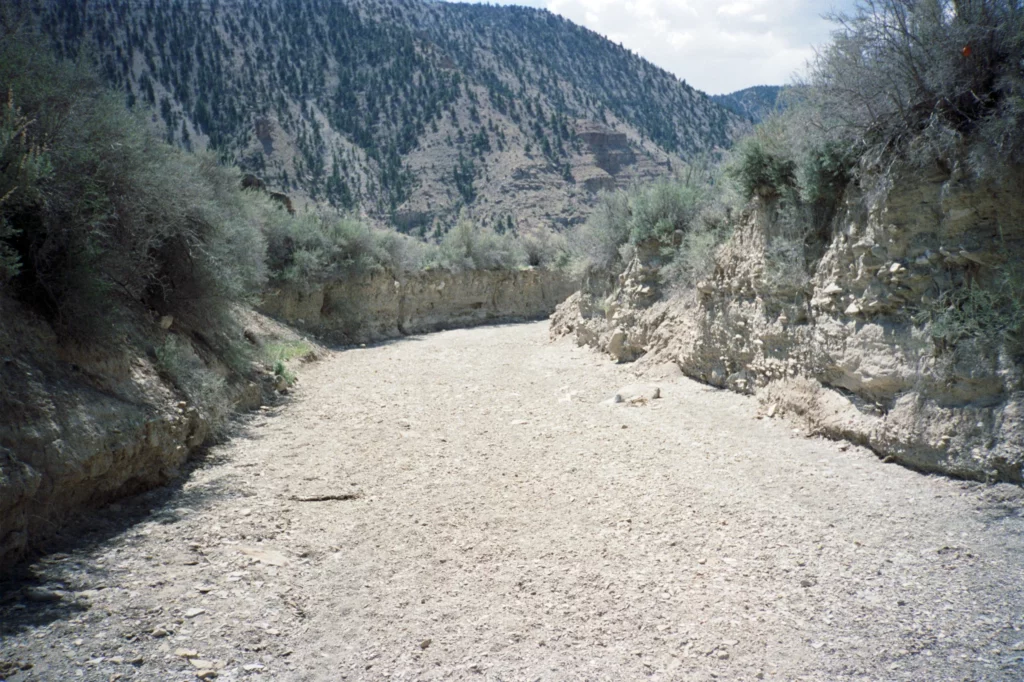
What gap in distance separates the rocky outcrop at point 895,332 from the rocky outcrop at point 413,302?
10.8 meters

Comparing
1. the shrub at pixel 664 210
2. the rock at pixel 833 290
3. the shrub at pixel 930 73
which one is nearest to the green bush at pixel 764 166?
the shrub at pixel 930 73

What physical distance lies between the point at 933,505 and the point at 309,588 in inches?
160

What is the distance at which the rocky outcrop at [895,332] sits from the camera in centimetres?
431

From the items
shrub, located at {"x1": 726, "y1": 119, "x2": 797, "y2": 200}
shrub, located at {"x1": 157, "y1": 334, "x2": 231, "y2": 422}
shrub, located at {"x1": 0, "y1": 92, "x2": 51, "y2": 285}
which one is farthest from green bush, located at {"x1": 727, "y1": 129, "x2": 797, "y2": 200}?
shrub, located at {"x1": 0, "y1": 92, "x2": 51, "y2": 285}

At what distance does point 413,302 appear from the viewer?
1905cm

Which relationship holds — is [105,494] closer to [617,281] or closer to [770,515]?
[770,515]

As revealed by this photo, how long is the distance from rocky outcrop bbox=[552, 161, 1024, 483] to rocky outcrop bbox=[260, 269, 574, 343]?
10801 mm

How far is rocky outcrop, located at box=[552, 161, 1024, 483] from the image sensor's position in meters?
4.31

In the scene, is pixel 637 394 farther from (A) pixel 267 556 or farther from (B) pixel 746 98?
(B) pixel 746 98

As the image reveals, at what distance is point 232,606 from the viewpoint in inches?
123

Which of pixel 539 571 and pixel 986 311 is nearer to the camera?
pixel 539 571

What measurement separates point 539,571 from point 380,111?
144 feet

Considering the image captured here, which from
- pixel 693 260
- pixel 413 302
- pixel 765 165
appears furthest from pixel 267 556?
pixel 413 302

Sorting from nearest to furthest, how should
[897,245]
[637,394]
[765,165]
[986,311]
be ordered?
[986,311] < [897,245] < [765,165] < [637,394]
